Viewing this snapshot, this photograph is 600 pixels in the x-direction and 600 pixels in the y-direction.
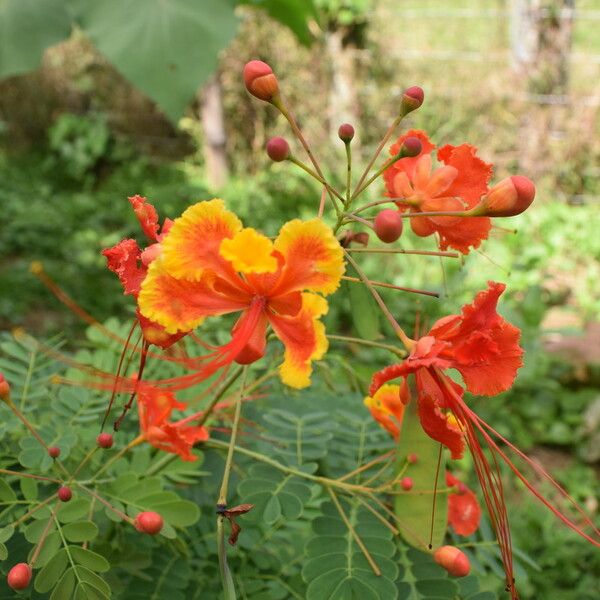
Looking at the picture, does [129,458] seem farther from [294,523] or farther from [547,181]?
[547,181]

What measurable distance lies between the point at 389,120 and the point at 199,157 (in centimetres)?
145

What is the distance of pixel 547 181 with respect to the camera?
468cm

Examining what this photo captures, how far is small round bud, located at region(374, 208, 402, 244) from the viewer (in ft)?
2.42

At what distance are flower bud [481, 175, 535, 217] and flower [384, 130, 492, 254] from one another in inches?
3.4

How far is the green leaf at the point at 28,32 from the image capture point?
191cm

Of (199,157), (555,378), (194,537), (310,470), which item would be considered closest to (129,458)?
(194,537)

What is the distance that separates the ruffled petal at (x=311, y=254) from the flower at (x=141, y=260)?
13 centimetres

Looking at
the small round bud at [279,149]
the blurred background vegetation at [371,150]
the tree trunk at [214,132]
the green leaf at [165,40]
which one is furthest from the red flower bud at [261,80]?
the tree trunk at [214,132]

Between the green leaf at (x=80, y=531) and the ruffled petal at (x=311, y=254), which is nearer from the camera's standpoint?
the ruffled petal at (x=311, y=254)

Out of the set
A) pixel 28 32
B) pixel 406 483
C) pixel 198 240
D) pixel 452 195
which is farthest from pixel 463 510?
pixel 28 32

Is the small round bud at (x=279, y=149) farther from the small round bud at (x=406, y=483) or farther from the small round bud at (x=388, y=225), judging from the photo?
the small round bud at (x=406, y=483)

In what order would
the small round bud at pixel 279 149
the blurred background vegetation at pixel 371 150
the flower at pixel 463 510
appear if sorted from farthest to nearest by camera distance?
the blurred background vegetation at pixel 371 150 < the flower at pixel 463 510 < the small round bud at pixel 279 149

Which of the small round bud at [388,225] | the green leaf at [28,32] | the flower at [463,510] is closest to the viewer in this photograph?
the small round bud at [388,225]

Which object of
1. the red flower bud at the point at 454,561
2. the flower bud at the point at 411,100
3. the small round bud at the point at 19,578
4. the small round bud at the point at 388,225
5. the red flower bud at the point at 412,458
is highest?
the flower bud at the point at 411,100
